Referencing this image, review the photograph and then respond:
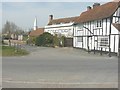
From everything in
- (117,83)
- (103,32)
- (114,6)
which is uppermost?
(114,6)

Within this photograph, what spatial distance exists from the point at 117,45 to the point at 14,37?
213 feet

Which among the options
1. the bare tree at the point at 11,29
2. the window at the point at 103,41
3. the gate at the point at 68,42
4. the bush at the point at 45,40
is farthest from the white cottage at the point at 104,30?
Answer: the bare tree at the point at 11,29

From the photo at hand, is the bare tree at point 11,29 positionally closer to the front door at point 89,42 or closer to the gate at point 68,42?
the gate at point 68,42

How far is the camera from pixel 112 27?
3244 cm

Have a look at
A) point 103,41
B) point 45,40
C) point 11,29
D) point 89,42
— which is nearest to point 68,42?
point 45,40

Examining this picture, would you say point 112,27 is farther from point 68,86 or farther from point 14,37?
point 14,37

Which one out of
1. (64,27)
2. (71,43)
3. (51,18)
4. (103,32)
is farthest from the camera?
(51,18)

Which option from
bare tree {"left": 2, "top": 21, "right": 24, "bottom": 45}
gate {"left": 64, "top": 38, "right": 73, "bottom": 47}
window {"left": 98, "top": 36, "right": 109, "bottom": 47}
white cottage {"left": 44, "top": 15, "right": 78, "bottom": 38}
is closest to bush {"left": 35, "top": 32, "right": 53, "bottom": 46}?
white cottage {"left": 44, "top": 15, "right": 78, "bottom": 38}

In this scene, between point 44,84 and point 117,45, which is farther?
point 117,45

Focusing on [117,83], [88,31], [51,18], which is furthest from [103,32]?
[51,18]

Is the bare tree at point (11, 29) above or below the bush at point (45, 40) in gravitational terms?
above

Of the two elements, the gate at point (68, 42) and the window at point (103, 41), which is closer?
the window at point (103, 41)

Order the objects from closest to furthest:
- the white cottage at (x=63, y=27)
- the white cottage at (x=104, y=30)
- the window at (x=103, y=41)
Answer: the white cottage at (x=104, y=30)
the window at (x=103, y=41)
the white cottage at (x=63, y=27)

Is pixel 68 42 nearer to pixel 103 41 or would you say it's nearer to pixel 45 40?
pixel 45 40
